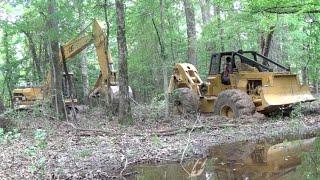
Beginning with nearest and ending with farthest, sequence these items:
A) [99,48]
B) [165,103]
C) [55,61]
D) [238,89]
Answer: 1. [238,89]
2. [165,103]
3. [55,61]
4. [99,48]

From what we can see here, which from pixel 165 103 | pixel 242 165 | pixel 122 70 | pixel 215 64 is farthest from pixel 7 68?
pixel 242 165

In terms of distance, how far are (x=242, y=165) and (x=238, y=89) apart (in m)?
6.06

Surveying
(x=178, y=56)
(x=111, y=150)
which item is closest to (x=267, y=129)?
(x=111, y=150)

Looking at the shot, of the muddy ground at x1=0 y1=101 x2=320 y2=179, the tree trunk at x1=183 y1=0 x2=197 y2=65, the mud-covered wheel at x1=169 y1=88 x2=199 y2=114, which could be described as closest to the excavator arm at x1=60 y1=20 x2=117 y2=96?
the muddy ground at x1=0 y1=101 x2=320 y2=179

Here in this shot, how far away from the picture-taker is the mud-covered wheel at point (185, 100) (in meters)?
14.4

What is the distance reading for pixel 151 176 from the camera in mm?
6828

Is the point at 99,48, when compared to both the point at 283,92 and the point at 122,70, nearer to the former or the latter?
the point at 122,70

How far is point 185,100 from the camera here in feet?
47.6

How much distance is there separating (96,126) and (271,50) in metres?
8.74

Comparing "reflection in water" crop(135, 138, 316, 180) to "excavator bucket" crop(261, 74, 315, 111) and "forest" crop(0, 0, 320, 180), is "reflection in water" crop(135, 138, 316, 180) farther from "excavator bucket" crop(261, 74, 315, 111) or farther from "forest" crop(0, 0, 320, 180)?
"excavator bucket" crop(261, 74, 315, 111)

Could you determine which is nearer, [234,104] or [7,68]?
[234,104]

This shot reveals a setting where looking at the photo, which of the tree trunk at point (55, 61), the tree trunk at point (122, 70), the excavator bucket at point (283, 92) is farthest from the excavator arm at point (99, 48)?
the excavator bucket at point (283, 92)

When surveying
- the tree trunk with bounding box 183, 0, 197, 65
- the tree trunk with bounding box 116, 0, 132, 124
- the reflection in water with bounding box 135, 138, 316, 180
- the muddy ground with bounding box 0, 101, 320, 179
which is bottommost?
the reflection in water with bounding box 135, 138, 316, 180

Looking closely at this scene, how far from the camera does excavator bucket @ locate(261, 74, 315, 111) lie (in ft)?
39.5
